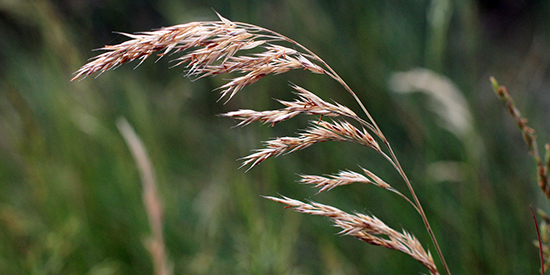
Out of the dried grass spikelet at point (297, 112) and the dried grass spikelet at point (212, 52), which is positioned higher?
the dried grass spikelet at point (212, 52)

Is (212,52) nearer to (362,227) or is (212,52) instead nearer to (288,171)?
(362,227)

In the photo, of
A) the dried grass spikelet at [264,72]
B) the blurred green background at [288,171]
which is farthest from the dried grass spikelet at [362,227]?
the blurred green background at [288,171]

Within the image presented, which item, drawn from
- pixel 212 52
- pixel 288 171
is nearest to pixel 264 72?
pixel 212 52

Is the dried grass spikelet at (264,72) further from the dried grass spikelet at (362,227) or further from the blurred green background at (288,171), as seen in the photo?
the blurred green background at (288,171)

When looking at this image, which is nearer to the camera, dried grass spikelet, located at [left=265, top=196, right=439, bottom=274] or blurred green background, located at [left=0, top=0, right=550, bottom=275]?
dried grass spikelet, located at [left=265, top=196, right=439, bottom=274]

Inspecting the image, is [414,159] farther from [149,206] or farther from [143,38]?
[143,38]

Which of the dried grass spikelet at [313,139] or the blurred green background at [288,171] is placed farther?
the blurred green background at [288,171]

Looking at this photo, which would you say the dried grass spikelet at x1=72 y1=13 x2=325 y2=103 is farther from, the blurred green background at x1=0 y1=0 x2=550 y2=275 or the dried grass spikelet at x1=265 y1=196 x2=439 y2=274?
the blurred green background at x1=0 y1=0 x2=550 y2=275

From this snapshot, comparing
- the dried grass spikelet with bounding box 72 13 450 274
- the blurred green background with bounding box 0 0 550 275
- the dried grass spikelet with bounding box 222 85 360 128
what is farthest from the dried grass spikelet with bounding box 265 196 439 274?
the blurred green background with bounding box 0 0 550 275
